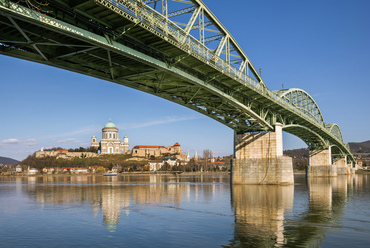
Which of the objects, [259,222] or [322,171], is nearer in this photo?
[259,222]

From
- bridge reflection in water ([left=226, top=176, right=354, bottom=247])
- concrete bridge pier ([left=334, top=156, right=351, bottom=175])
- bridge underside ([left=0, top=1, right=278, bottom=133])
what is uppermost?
bridge underside ([left=0, top=1, right=278, bottom=133])

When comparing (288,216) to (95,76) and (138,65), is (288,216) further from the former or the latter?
(95,76)

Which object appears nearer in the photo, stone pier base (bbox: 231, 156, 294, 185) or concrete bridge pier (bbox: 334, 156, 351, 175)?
stone pier base (bbox: 231, 156, 294, 185)

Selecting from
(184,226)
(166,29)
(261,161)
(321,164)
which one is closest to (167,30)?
(166,29)

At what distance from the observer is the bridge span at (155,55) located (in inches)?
711

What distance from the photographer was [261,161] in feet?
162

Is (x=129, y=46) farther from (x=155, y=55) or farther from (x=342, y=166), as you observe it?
(x=342, y=166)

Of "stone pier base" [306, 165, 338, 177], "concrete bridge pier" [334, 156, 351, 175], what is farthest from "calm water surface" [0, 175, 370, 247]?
"concrete bridge pier" [334, 156, 351, 175]

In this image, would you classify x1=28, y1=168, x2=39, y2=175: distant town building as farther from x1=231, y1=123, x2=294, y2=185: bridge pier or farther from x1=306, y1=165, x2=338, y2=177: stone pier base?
x1=231, y1=123, x2=294, y2=185: bridge pier

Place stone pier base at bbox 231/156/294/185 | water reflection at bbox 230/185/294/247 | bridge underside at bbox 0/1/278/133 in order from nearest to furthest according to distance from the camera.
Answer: water reflection at bbox 230/185/294/247 < bridge underside at bbox 0/1/278/133 < stone pier base at bbox 231/156/294/185

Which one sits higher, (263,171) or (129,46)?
(129,46)

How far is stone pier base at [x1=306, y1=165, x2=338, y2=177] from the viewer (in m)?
92.4

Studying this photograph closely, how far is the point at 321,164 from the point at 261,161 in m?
52.2

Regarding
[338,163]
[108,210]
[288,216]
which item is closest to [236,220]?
[288,216]
